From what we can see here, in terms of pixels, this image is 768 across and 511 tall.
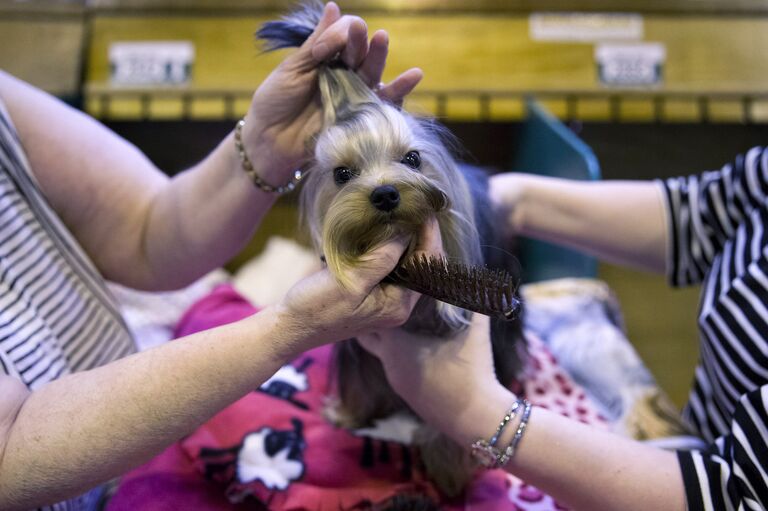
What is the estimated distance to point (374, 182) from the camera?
2.07 ft

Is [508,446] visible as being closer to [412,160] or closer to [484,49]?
[412,160]

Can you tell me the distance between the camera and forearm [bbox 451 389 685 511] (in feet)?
2.37

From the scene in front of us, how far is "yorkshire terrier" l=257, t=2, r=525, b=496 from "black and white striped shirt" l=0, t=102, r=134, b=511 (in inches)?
13.9

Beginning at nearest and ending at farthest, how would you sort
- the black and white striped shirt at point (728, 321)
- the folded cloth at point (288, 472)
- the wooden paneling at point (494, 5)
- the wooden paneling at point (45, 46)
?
the black and white striped shirt at point (728, 321) < the folded cloth at point (288, 472) < the wooden paneling at point (45, 46) < the wooden paneling at point (494, 5)

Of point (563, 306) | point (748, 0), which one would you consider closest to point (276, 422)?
point (563, 306)

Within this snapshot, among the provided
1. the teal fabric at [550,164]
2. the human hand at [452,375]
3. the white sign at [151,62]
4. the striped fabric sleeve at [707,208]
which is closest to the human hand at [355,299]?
the human hand at [452,375]

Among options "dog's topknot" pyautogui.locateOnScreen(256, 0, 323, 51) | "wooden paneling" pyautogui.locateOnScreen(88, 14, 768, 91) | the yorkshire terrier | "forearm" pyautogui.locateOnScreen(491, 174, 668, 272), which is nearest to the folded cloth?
the yorkshire terrier

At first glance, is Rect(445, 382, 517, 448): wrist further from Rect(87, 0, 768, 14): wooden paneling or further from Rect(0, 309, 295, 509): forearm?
Rect(87, 0, 768, 14): wooden paneling

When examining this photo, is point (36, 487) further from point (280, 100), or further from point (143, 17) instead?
point (143, 17)

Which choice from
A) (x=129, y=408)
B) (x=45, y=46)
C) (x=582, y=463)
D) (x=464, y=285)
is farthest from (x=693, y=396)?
(x=45, y=46)

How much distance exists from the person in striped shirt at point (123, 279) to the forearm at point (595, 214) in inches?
15.8

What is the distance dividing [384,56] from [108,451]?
53 cm

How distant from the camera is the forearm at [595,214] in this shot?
106 cm

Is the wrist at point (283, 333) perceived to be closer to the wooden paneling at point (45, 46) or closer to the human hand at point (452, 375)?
the human hand at point (452, 375)
